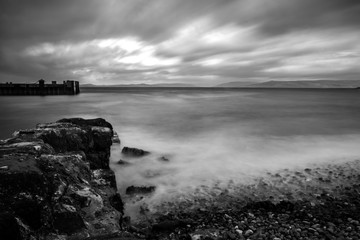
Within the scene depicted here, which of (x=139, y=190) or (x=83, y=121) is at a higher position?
(x=83, y=121)

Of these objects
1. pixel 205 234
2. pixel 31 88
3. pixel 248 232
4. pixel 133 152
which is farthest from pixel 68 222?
pixel 31 88

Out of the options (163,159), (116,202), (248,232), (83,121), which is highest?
(83,121)

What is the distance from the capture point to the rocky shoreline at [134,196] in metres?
3.35

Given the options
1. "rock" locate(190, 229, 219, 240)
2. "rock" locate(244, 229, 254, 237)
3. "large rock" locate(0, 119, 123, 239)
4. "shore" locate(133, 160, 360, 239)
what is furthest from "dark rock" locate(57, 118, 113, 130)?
"rock" locate(244, 229, 254, 237)

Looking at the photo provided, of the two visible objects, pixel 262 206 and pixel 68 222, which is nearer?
pixel 68 222

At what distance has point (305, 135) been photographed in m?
15.5

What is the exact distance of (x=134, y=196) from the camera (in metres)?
7.20

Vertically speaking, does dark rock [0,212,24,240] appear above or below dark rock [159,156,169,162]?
above

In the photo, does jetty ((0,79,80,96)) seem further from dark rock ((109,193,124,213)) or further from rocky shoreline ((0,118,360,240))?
dark rock ((109,193,124,213))

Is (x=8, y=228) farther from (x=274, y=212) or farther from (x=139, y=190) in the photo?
(x=274, y=212)

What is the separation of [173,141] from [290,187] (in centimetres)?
744

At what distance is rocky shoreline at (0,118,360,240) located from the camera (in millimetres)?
3350

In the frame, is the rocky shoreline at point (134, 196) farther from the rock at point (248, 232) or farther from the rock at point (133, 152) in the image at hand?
the rock at point (133, 152)

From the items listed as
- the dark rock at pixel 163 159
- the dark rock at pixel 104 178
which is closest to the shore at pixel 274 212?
the dark rock at pixel 104 178
